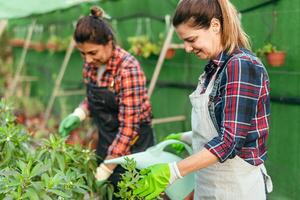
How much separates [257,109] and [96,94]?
1379 mm

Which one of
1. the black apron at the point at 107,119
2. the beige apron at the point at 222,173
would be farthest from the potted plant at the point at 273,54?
the beige apron at the point at 222,173

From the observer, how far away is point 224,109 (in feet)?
6.27

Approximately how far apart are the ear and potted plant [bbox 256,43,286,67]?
1788 millimetres

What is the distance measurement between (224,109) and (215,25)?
32 cm

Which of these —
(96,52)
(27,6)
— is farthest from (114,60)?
(27,6)

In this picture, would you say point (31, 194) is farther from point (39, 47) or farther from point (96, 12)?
point (39, 47)

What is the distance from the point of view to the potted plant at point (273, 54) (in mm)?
3678

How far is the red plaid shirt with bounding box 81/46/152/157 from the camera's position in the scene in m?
2.91

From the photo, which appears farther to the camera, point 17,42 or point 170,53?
point 17,42

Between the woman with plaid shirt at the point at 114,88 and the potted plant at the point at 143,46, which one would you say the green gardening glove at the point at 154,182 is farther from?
the potted plant at the point at 143,46

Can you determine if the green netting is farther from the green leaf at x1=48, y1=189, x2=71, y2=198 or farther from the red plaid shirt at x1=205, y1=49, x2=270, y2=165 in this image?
the red plaid shirt at x1=205, y1=49, x2=270, y2=165

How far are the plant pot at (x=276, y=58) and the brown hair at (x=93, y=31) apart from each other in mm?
1264

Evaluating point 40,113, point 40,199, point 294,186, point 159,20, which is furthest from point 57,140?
point 40,113

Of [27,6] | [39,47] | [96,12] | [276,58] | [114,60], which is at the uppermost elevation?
[27,6]
